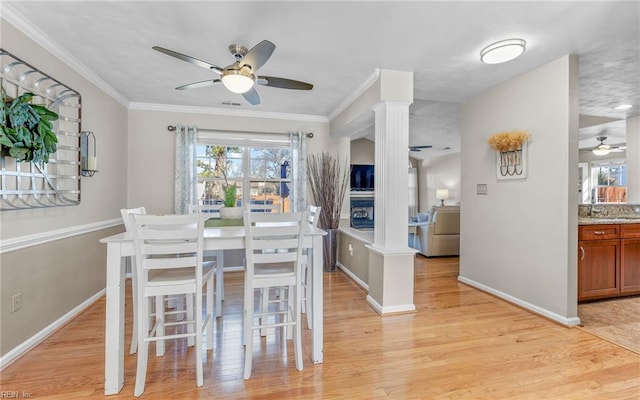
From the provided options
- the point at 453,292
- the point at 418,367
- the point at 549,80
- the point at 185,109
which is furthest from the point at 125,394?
the point at 549,80

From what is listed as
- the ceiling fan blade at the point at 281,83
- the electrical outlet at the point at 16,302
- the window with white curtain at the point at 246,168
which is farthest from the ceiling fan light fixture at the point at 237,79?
the window with white curtain at the point at 246,168

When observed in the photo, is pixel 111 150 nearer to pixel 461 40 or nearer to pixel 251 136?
pixel 251 136

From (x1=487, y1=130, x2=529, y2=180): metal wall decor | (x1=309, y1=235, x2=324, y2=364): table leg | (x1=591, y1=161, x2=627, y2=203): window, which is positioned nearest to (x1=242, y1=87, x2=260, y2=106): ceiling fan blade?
(x1=309, y1=235, x2=324, y2=364): table leg

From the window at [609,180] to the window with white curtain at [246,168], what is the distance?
7.58m

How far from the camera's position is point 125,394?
5.85 feet

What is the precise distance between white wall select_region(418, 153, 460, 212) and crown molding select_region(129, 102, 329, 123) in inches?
204

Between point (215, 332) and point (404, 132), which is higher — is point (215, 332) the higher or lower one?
the lower one

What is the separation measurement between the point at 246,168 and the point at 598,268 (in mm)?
4668

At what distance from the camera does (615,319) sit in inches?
111

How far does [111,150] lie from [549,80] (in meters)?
4.94

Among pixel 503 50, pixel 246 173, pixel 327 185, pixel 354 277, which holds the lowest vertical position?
pixel 354 277

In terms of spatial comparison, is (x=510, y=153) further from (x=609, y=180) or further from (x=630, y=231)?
(x=609, y=180)

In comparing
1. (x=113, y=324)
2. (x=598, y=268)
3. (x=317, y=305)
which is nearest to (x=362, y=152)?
(x=598, y=268)

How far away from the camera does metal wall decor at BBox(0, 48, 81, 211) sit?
2064mm
